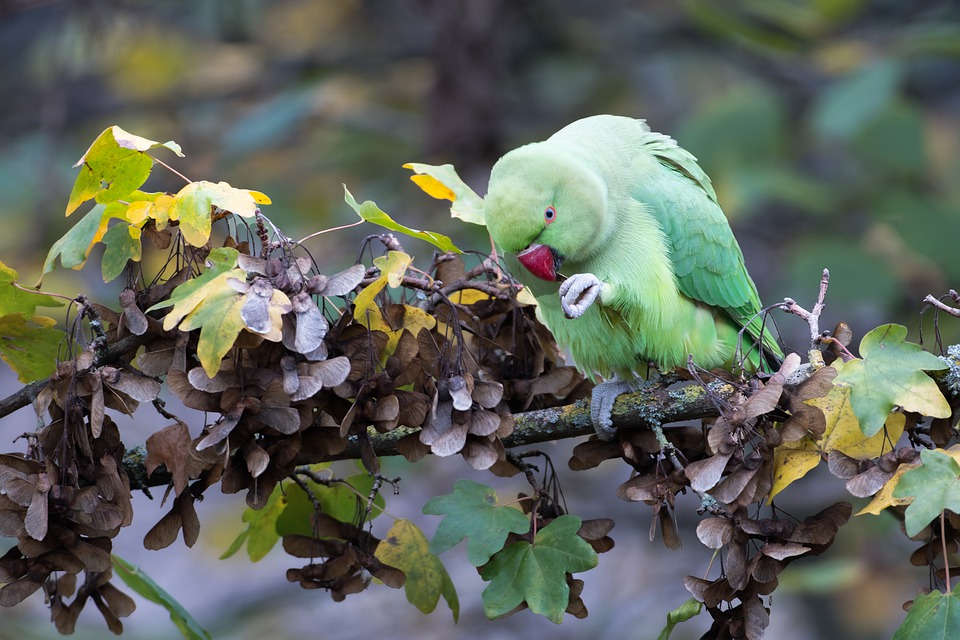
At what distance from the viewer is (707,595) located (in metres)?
1.77

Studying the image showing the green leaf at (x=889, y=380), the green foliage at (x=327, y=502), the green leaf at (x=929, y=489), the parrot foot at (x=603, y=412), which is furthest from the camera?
the green foliage at (x=327, y=502)

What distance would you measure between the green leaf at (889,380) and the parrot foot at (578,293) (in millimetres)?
699

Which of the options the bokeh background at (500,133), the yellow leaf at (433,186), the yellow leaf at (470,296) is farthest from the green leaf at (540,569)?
the bokeh background at (500,133)

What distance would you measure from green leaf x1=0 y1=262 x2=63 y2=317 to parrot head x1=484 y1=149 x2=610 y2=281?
41.4 inches

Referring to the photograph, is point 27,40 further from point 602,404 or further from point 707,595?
point 707,595

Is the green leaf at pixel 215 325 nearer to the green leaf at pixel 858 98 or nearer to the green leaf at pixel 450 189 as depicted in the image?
the green leaf at pixel 450 189

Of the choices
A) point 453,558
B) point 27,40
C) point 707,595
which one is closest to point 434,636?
point 453,558

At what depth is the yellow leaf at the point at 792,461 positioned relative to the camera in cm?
177

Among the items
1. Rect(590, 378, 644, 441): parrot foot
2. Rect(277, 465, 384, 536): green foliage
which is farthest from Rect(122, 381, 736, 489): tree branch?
Rect(277, 465, 384, 536): green foliage

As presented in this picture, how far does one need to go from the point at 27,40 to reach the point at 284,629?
421cm

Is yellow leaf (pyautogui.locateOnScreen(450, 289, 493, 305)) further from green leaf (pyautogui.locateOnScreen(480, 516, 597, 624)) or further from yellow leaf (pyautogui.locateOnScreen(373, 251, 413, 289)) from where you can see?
green leaf (pyautogui.locateOnScreen(480, 516, 597, 624))

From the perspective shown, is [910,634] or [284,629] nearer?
[910,634]

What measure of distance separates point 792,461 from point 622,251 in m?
0.95

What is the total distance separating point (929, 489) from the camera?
1.60m
